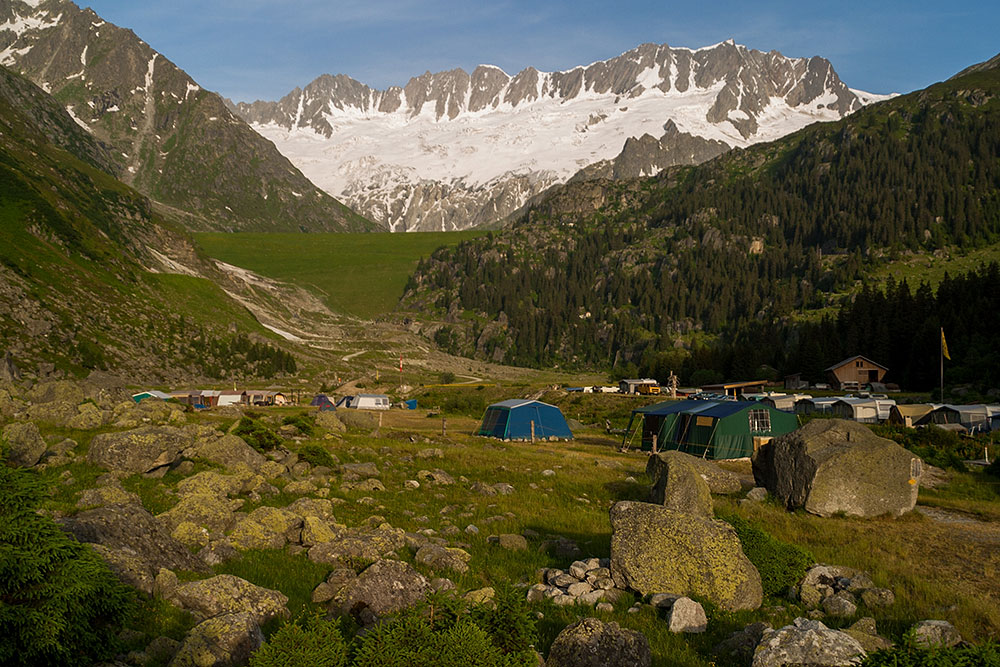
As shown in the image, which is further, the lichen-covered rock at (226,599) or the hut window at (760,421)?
the hut window at (760,421)

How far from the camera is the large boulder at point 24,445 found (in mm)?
17594

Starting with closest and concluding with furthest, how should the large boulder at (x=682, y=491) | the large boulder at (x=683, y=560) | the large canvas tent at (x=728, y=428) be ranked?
1. the large boulder at (x=683, y=560)
2. the large boulder at (x=682, y=491)
3. the large canvas tent at (x=728, y=428)

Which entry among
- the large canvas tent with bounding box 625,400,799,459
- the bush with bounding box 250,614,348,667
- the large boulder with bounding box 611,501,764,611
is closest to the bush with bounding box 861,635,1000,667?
the bush with bounding box 250,614,348,667

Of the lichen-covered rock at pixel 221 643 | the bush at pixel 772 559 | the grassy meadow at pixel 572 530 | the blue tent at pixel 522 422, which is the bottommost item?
the blue tent at pixel 522 422

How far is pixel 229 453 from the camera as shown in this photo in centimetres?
2239

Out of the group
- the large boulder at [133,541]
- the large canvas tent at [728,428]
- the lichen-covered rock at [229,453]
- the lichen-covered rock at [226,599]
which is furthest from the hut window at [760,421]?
the lichen-covered rock at [226,599]

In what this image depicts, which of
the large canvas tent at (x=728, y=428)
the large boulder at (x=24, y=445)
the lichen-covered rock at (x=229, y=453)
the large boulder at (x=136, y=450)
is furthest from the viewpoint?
the large canvas tent at (x=728, y=428)

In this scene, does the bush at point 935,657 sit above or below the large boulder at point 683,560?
above

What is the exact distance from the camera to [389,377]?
152 metres

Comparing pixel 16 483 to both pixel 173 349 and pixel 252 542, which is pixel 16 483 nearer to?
pixel 252 542

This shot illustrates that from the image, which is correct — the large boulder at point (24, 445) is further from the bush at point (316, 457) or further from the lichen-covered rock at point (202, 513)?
the bush at point (316, 457)

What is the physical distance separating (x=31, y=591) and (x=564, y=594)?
923 cm

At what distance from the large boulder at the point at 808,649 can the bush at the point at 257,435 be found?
21659 mm

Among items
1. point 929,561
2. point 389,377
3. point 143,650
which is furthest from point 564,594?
point 389,377
